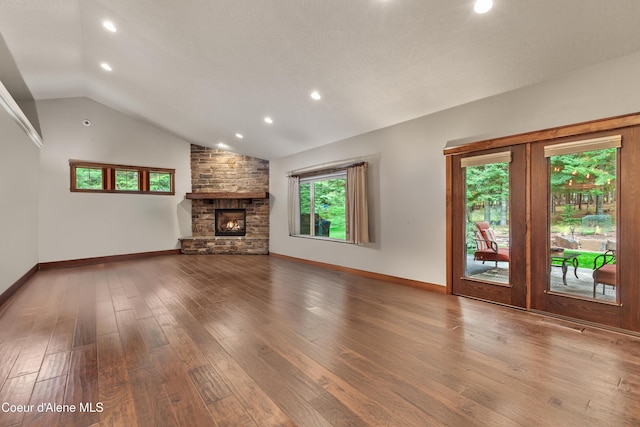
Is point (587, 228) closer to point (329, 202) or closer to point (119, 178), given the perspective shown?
point (329, 202)

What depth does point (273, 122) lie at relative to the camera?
5164mm

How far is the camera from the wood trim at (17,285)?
3.52m

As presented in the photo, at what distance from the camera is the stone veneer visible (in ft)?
25.2

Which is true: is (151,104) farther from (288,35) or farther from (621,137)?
(621,137)

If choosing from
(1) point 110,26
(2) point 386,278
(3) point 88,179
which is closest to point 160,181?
(3) point 88,179

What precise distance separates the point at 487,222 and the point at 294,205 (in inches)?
162

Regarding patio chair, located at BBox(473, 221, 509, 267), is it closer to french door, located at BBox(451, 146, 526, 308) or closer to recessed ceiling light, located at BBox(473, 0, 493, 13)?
french door, located at BBox(451, 146, 526, 308)

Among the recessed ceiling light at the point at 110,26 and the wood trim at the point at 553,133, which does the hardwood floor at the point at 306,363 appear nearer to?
the wood trim at the point at 553,133

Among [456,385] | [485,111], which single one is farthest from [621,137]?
[456,385]

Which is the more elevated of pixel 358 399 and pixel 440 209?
pixel 440 209

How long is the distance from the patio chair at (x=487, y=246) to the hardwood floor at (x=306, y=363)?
0.57 m

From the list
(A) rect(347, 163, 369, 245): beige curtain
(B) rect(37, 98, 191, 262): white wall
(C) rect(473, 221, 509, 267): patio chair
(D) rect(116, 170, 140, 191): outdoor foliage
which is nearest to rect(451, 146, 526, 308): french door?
(C) rect(473, 221, 509, 267): patio chair

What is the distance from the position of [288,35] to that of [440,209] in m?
2.81

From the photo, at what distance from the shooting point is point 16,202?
165 inches
